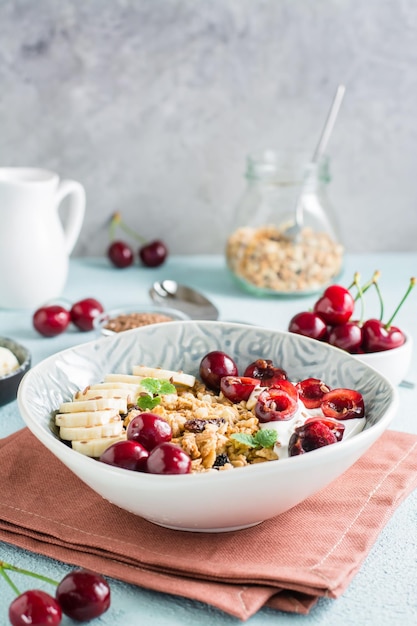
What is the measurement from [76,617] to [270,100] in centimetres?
151

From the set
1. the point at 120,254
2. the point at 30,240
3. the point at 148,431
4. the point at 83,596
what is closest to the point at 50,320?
the point at 30,240

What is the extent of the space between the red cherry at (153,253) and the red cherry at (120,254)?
3cm

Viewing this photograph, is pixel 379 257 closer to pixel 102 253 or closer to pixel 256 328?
pixel 102 253

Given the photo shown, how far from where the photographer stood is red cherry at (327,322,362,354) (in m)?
1.25

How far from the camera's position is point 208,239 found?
2139mm

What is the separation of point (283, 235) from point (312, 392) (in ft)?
2.61

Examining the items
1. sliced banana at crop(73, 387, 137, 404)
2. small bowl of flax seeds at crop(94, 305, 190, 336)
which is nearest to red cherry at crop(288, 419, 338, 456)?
sliced banana at crop(73, 387, 137, 404)

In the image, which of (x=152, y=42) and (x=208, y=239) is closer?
(x=152, y=42)

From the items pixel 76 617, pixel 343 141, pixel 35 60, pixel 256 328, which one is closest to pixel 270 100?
pixel 343 141

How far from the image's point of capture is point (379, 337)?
126 cm

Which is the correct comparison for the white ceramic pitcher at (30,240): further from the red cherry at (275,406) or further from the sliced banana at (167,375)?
the red cherry at (275,406)

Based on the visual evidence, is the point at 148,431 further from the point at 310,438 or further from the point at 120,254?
the point at 120,254

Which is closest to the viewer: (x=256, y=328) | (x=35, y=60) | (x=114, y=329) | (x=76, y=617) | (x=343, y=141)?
(x=76, y=617)

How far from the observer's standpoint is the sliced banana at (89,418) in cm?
94
